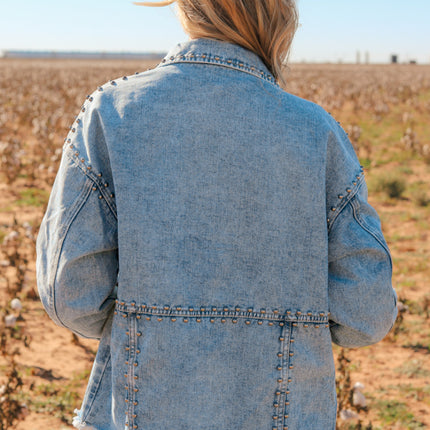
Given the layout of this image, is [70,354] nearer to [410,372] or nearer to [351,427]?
[351,427]

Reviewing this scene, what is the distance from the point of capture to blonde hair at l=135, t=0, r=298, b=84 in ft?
3.80

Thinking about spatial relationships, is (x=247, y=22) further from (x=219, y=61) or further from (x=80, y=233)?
(x=80, y=233)

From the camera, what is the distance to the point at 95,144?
3.94ft

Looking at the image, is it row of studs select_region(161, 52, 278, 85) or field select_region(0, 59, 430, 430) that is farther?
field select_region(0, 59, 430, 430)

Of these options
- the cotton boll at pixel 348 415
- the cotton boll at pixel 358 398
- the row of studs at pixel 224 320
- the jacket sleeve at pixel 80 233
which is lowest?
the cotton boll at pixel 348 415

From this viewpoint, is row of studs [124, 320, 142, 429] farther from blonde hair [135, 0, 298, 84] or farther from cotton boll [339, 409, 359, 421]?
cotton boll [339, 409, 359, 421]

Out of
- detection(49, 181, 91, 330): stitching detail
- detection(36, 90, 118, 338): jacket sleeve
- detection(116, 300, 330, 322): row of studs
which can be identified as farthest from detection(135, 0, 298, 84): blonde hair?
detection(116, 300, 330, 322): row of studs

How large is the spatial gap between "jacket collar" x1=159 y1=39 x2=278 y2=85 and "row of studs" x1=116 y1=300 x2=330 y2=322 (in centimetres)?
53

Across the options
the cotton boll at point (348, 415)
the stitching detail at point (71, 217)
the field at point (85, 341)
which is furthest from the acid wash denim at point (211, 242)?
the cotton boll at point (348, 415)

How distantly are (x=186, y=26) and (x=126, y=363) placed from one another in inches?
30.7

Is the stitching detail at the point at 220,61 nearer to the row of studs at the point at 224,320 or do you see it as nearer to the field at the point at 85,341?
the field at the point at 85,341

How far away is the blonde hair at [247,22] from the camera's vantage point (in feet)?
3.80

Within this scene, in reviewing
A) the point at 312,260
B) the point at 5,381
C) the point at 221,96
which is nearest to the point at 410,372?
the point at 5,381

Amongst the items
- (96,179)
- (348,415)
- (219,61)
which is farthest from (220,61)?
(348,415)
